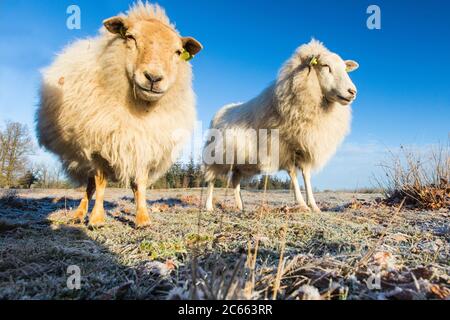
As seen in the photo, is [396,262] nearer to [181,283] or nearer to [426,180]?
[181,283]

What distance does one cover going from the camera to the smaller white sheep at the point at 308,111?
264 inches

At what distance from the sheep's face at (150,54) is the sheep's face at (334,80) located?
10.2 feet

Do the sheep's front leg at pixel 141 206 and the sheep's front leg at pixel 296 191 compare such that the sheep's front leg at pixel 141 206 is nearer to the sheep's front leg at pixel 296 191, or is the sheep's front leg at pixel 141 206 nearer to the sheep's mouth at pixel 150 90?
the sheep's mouth at pixel 150 90

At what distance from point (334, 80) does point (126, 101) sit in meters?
3.98

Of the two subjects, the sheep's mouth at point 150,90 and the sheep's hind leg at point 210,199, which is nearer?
the sheep's mouth at point 150,90

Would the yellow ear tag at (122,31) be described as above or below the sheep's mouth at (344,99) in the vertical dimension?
above

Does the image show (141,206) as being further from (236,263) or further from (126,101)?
(236,263)

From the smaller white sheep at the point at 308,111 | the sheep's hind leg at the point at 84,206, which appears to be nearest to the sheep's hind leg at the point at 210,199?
the smaller white sheep at the point at 308,111

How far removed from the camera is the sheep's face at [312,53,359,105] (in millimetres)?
6430

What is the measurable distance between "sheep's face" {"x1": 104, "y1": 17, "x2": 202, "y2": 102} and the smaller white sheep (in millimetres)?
2772

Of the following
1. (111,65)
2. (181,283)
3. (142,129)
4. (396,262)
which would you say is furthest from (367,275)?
(111,65)

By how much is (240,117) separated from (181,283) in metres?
6.44

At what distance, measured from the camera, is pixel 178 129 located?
5.20 meters
